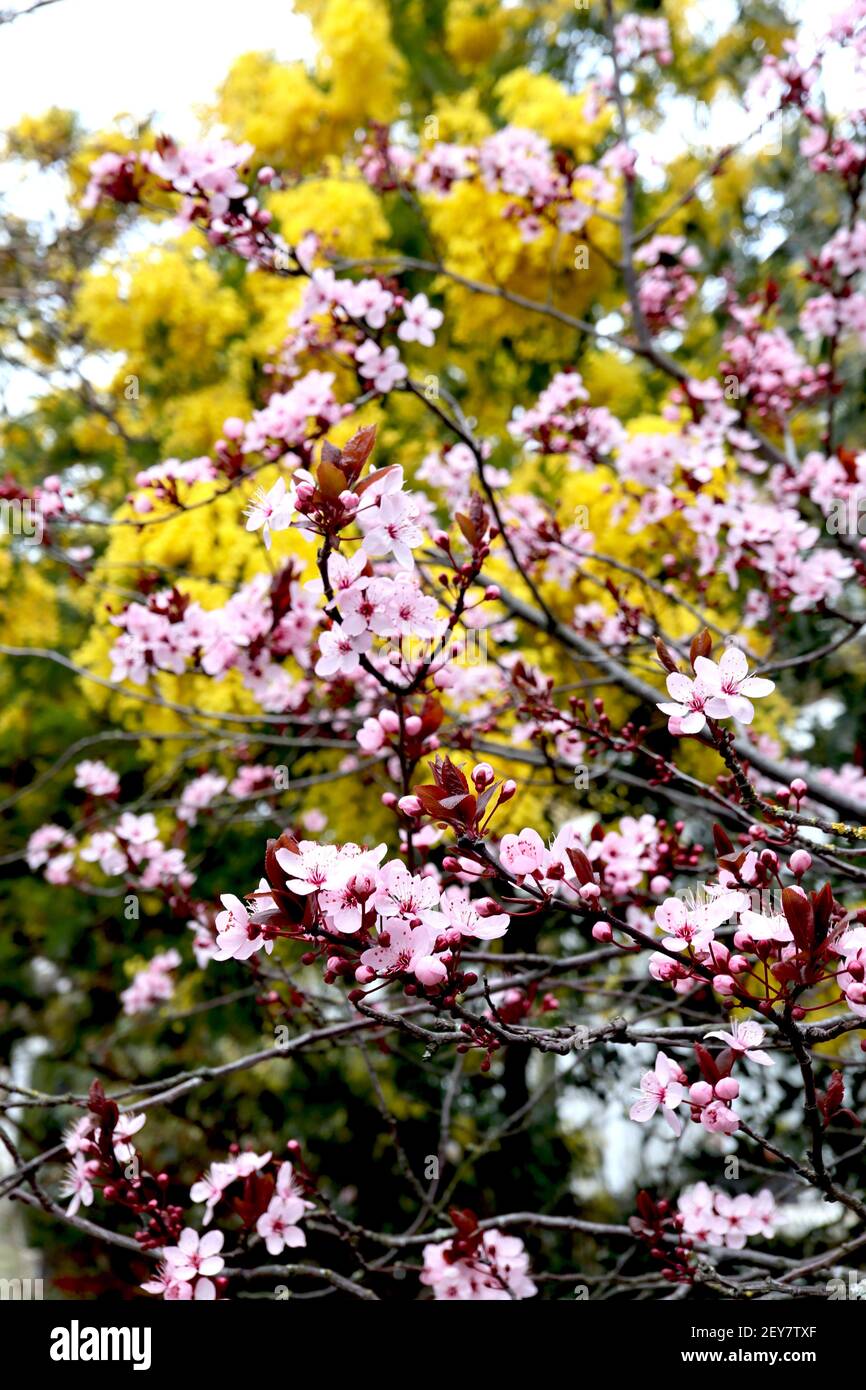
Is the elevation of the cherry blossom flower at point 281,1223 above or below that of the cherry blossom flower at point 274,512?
below

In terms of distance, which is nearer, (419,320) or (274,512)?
(274,512)

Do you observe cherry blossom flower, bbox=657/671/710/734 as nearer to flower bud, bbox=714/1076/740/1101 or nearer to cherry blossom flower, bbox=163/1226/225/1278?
flower bud, bbox=714/1076/740/1101

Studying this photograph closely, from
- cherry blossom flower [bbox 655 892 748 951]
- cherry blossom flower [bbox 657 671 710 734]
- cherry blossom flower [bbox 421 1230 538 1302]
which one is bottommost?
cherry blossom flower [bbox 421 1230 538 1302]

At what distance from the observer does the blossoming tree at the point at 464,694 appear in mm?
967

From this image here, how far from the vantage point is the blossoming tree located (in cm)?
97

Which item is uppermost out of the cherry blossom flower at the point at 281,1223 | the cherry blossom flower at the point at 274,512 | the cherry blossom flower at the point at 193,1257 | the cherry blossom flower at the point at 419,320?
the cherry blossom flower at the point at 419,320

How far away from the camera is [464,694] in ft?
8.17

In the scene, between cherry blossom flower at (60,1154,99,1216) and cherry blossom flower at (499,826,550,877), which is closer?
cherry blossom flower at (499,826,550,877)

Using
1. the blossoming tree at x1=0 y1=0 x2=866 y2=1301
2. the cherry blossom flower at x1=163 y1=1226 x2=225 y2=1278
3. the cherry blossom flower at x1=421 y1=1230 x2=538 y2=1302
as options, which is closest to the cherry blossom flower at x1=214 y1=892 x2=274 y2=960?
the blossoming tree at x1=0 y1=0 x2=866 y2=1301

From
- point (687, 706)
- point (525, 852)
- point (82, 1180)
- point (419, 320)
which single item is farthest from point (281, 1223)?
point (419, 320)

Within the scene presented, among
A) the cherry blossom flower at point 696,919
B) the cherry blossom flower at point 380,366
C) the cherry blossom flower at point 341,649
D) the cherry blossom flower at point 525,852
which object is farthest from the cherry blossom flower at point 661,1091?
the cherry blossom flower at point 380,366

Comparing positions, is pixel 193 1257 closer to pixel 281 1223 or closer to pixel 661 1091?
pixel 281 1223

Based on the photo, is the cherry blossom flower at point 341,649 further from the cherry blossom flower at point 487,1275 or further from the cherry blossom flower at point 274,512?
the cherry blossom flower at point 487,1275
